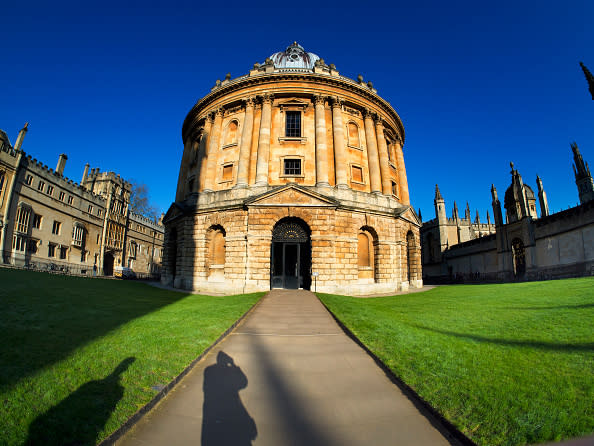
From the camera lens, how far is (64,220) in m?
36.6

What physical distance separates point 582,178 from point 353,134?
29669 millimetres

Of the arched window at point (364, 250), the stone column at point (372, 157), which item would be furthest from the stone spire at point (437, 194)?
the arched window at point (364, 250)

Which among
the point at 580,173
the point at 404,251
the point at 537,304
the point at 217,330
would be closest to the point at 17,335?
the point at 217,330

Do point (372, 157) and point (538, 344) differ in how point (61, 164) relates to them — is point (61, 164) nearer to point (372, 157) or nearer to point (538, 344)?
point (372, 157)

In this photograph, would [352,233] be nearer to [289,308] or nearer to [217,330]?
[289,308]

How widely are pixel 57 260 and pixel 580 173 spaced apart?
63.8 m

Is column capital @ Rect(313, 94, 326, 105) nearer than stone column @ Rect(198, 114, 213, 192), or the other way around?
column capital @ Rect(313, 94, 326, 105)

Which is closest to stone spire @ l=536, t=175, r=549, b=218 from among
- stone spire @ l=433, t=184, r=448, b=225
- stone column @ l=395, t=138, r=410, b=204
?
stone spire @ l=433, t=184, r=448, b=225

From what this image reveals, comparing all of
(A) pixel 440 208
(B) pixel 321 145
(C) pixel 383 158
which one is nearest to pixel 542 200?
(A) pixel 440 208

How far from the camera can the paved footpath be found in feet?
9.96

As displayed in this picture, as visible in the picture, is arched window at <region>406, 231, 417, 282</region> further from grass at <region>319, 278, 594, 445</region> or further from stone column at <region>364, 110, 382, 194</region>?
grass at <region>319, 278, 594, 445</region>

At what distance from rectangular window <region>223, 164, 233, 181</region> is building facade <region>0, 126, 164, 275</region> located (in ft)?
79.9

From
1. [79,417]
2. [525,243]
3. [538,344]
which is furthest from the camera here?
[525,243]

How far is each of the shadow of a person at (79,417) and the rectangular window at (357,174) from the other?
835 inches
